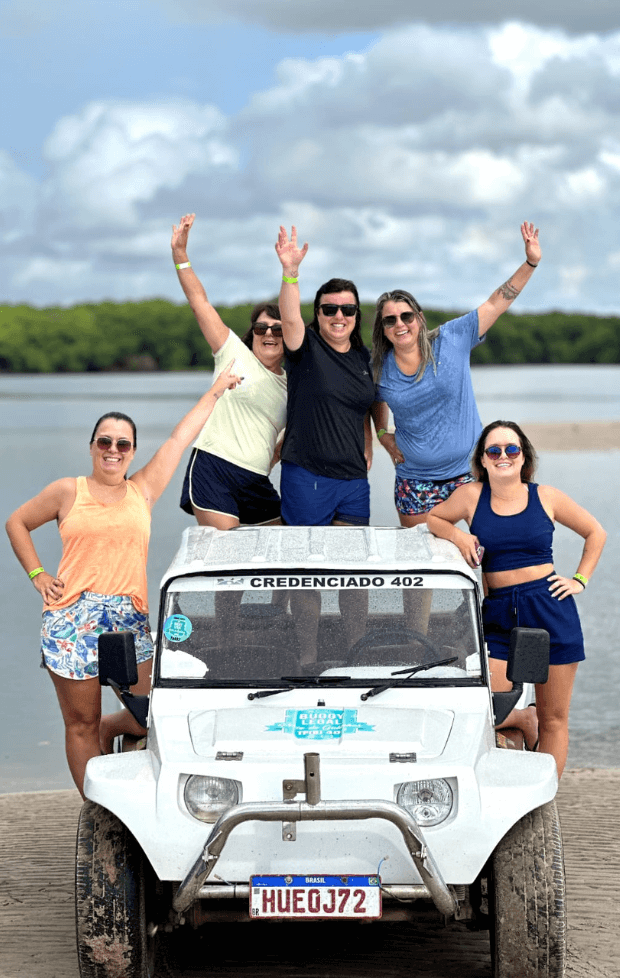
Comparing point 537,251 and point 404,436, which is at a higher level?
point 537,251

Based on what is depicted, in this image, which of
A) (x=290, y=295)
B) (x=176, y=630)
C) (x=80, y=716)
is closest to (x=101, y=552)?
(x=80, y=716)

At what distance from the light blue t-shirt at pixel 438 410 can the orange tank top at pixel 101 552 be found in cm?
179

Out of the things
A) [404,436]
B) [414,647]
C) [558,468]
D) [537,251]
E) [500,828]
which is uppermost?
[537,251]

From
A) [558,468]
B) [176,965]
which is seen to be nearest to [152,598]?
[176,965]

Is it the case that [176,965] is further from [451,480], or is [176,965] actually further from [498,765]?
[451,480]

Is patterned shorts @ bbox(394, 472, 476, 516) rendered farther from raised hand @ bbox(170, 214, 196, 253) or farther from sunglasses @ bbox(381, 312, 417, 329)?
raised hand @ bbox(170, 214, 196, 253)

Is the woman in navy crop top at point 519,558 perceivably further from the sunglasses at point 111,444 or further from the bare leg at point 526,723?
the sunglasses at point 111,444

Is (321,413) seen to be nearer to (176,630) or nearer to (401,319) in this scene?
(401,319)

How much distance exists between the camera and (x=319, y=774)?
4895 millimetres

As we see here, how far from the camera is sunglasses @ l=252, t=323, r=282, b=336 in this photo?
26.1 feet

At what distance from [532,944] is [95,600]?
268 cm

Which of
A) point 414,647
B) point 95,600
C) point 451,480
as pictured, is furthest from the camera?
point 451,480

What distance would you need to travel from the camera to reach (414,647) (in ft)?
18.5

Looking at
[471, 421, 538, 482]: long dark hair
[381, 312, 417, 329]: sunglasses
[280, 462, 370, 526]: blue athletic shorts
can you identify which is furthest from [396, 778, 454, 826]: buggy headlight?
[381, 312, 417, 329]: sunglasses
